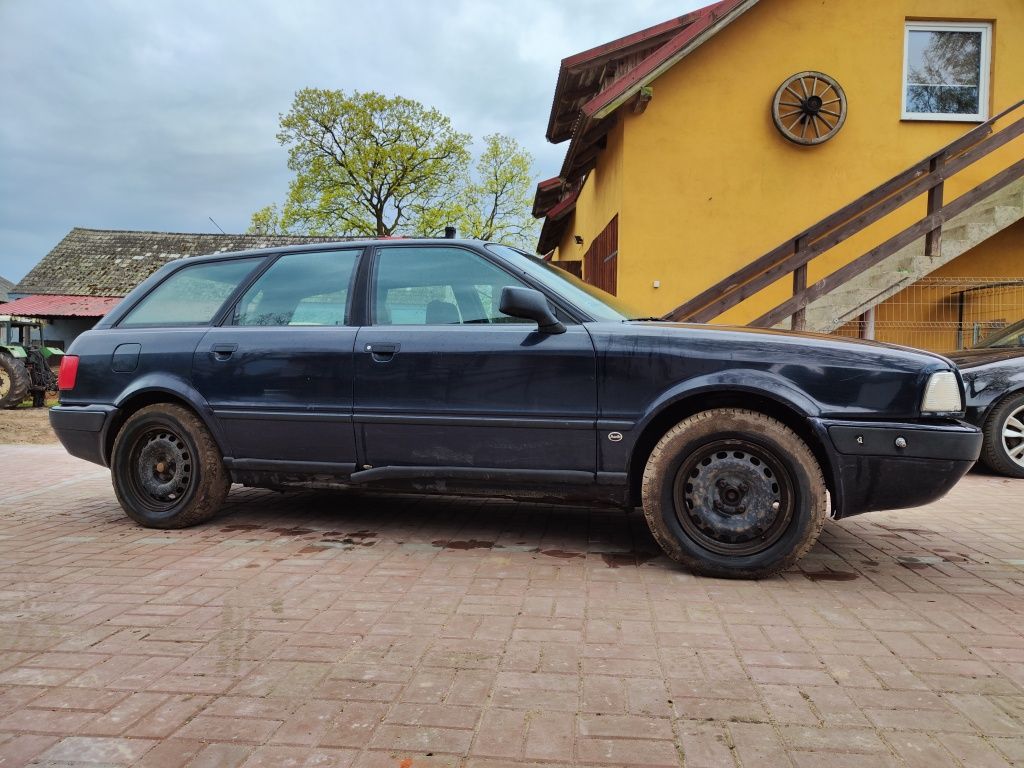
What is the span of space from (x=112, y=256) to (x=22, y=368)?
1900cm

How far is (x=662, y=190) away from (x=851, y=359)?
778cm

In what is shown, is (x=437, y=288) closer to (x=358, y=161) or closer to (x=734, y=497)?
(x=734, y=497)

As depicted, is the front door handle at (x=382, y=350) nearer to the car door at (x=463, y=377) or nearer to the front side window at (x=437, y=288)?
the car door at (x=463, y=377)

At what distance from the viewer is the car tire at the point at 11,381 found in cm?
1479

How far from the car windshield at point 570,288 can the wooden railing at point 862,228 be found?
467 centimetres

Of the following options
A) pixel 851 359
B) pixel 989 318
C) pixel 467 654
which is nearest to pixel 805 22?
pixel 989 318

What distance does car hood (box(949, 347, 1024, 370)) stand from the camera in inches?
275

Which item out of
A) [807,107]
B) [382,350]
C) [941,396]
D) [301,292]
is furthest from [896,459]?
[807,107]

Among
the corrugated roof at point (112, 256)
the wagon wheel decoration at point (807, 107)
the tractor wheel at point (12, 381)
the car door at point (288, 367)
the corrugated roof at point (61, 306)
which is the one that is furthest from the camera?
the corrugated roof at point (112, 256)

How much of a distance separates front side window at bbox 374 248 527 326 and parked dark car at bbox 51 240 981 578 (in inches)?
0.5

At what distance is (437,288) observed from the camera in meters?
4.38

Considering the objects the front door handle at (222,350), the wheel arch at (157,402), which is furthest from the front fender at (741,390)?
the wheel arch at (157,402)

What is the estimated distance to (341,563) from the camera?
3.98 meters

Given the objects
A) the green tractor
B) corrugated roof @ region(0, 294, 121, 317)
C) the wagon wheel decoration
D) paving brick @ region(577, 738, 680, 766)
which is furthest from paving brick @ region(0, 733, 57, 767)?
corrugated roof @ region(0, 294, 121, 317)
